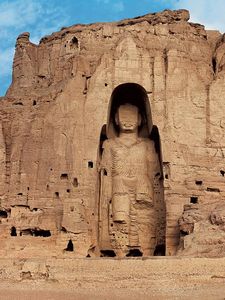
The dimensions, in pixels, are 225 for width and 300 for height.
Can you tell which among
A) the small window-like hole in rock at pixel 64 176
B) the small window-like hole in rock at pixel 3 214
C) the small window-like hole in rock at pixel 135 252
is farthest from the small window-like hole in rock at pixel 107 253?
the small window-like hole in rock at pixel 3 214

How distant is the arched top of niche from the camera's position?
23672 mm

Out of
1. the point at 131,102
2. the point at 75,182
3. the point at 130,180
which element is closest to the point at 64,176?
the point at 75,182

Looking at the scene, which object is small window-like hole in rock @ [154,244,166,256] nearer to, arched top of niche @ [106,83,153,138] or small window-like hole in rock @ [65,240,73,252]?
small window-like hole in rock @ [65,240,73,252]

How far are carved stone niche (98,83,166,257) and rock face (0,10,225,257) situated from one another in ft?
0.13

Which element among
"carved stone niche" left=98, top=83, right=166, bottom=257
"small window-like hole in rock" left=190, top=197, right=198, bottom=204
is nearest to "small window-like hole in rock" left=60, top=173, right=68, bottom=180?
"carved stone niche" left=98, top=83, right=166, bottom=257

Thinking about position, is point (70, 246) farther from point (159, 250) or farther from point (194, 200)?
point (194, 200)

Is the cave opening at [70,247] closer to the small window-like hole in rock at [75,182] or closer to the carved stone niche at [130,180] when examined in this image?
the carved stone niche at [130,180]

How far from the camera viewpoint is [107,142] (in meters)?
24.3

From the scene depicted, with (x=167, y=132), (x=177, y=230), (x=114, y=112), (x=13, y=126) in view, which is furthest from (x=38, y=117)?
(x=177, y=230)

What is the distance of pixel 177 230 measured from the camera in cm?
2152

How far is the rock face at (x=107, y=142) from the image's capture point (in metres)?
22.2

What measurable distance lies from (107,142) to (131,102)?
1.86 meters

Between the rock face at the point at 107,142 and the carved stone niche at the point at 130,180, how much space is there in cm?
4

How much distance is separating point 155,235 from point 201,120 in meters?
4.49
